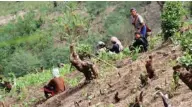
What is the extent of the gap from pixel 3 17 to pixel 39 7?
15.5ft

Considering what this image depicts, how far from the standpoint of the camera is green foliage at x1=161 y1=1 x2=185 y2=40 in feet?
34.5

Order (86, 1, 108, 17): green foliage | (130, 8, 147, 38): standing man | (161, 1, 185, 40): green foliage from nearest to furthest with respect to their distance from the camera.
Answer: (161, 1, 185, 40): green foliage
(130, 8, 147, 38): standing man
(86, 1, 108, 17): green foliage

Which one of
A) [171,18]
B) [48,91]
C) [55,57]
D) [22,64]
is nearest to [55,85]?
[48,91]

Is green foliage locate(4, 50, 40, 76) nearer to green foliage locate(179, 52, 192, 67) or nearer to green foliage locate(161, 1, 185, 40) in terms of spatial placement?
green foliage locate(161, 1, 185, 40)

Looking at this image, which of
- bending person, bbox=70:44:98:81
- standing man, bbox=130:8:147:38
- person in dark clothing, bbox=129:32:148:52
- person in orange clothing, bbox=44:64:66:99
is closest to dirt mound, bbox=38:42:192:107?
bending person, bbox=70:44:98:81

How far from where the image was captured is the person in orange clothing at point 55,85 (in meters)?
10.7

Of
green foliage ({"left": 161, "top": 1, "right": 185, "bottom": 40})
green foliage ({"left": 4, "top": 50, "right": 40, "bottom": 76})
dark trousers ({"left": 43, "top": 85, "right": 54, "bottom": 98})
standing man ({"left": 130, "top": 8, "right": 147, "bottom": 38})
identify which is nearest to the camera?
green foliage ({"left": 161, "top": 1, "right": 185, "bottom": 40})

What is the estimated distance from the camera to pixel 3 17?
161 feet

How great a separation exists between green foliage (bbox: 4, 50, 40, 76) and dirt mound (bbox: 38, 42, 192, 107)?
1405cm

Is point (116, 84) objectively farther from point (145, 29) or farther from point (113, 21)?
point (113, 21)

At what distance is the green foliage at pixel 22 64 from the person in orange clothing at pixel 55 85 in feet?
42.2

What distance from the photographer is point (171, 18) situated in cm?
1052

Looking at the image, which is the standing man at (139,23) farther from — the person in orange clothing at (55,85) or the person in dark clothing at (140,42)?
the person in orange clothing at (55,85)

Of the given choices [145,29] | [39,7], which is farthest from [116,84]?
[39,7]
